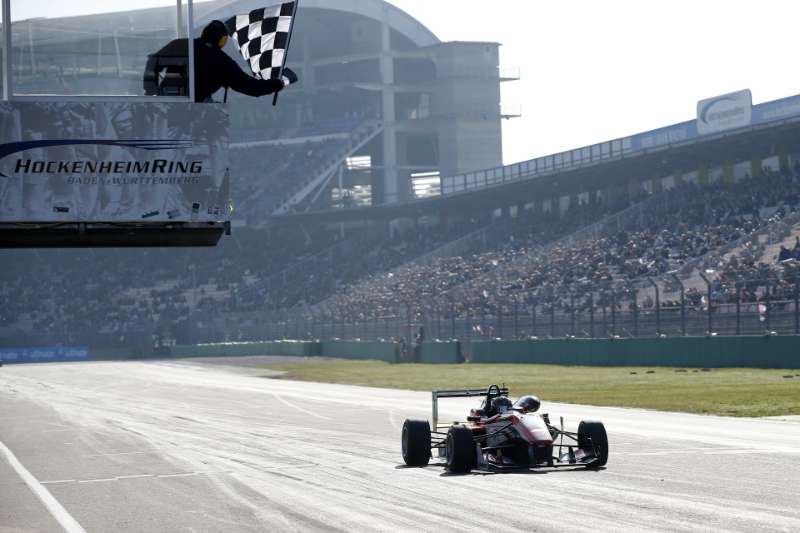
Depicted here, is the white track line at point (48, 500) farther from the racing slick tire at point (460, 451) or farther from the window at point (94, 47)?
the racing slick tire at point (460, 451)

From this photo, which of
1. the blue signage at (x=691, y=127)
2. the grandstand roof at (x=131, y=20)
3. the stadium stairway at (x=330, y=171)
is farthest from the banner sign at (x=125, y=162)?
the stadium stairway at (x=330, y=171)

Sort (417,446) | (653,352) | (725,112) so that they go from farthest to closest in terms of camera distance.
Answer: (725,112), (653,352), (417,446)

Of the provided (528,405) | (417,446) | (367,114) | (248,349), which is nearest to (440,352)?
(248,349)

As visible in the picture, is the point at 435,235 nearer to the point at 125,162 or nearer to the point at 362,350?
the point at 362,350

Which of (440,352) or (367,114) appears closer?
(440,352)

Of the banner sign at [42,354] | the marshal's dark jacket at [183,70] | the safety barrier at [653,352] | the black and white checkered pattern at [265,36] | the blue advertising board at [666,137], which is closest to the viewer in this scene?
the marshal's dark jacket at [183,70]

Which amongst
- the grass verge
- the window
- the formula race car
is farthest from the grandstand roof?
the grass verge

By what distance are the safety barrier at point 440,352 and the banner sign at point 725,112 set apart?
50.6 ft

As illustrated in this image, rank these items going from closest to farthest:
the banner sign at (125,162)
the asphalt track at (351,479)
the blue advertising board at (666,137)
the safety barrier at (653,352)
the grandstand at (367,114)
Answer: the banner sign at (125,162) < the asphalt track at (351,479) < the safety barrier at (653,352) < the blue advertising board at (666,137) < the grandstand at (367,114)

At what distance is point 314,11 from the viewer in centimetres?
9025

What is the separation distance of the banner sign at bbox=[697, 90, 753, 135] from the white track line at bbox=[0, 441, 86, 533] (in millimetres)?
41553

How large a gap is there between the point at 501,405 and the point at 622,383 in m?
18.7

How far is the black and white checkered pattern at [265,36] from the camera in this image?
901cm

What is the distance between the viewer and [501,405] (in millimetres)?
14547
